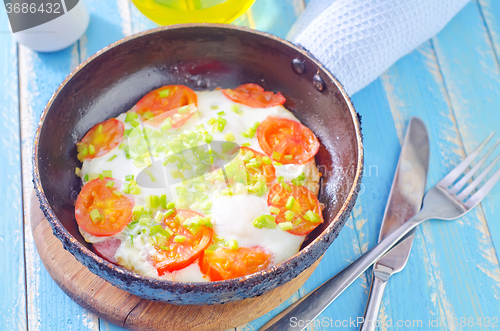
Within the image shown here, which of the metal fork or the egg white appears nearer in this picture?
the egg white

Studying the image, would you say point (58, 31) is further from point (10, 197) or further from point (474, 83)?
point (474, 83)

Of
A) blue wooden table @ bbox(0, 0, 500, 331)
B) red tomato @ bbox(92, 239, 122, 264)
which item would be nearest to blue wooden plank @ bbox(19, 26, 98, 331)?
blue wooden table @ bbox(0, 0, 500, 331)

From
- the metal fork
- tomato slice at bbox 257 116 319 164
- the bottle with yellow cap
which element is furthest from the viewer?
the bottle with yellow cap

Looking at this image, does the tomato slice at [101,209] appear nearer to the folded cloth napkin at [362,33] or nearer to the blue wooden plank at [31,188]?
the blue wooden plank at [31,188]

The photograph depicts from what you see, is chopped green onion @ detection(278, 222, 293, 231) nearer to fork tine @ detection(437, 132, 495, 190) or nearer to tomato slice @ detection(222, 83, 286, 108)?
tomato slice @ detection(222, 83, 286, 108)

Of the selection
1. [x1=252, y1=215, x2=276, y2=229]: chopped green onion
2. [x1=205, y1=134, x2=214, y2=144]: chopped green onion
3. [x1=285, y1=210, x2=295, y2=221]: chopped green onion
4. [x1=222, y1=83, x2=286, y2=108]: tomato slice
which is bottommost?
[x1=252, y1=215, x2=276, y2=229]: chopped green onion

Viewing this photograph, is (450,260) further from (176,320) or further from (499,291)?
(176,320)
